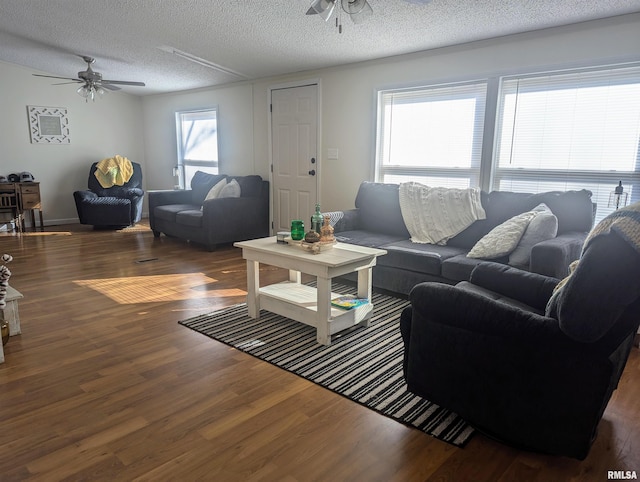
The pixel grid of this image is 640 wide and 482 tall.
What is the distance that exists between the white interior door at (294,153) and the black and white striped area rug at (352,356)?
8.10 ft

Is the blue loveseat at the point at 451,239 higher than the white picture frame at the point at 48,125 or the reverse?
the reverse

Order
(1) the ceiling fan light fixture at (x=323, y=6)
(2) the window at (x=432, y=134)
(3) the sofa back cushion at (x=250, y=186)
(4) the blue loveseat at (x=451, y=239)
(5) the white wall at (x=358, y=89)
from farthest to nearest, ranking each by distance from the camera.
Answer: (3) the sofa back cushion at (x=250, y=186), (2) the window at (x=432, y=134), (5) the white wall at (x=358, y=89), (4) the blue loveseat at (x=451, y=239), (1) the ceiling fan light fixture at (x=323, y=6)

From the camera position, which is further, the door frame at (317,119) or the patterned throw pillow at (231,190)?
the patterned throw pillow at (231,190)

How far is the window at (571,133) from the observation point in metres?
3.34

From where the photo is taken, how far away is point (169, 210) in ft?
19.2

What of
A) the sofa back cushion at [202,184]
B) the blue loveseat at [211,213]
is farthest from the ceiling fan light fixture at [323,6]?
the sofa back cushion at [202,184]

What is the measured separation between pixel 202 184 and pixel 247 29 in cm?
268

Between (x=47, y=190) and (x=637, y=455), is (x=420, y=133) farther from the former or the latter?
(x=47, y=190)

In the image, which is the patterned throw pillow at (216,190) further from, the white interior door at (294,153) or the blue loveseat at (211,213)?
the white interior door at (294,153)

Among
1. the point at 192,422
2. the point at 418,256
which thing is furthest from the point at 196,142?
the point at 192,422

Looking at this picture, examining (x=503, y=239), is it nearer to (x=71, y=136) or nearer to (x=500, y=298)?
(x=500, y=298)

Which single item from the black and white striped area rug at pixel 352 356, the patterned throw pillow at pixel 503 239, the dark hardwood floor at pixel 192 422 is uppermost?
the patterned throw pillow at pixel 503 239

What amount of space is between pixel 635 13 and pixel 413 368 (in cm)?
307

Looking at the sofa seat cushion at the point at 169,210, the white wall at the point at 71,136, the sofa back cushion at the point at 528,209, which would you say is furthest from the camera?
the white wall at the point at 71,136
